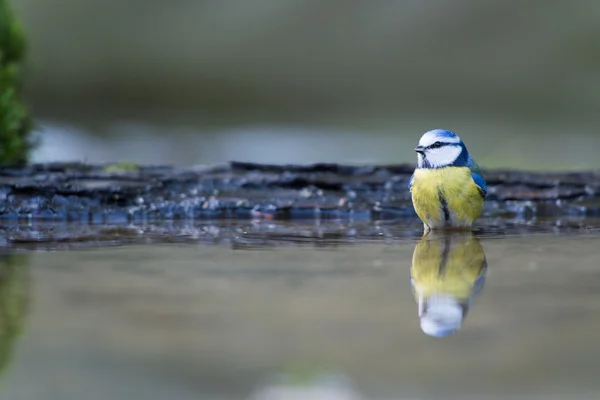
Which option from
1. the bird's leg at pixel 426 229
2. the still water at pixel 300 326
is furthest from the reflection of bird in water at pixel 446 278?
the bird's leg at pixel 426 229

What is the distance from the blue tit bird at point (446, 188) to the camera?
3.77 meters

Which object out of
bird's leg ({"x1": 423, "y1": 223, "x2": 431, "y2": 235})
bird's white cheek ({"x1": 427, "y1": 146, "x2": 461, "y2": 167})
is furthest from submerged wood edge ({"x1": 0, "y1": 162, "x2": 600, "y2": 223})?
bird's white cheek ({"x1": 427, "y1": 146, "x2": 461, "y2": 167})

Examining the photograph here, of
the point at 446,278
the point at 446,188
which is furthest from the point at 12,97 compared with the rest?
the point at 446,278

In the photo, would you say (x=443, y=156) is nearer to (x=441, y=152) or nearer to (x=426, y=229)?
(x=441, y=152)

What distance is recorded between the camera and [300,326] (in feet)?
6.25

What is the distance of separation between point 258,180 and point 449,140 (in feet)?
3.68

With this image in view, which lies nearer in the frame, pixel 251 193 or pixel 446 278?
pixel 446 278

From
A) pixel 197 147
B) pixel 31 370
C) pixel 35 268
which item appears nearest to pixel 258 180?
pixel 35 268

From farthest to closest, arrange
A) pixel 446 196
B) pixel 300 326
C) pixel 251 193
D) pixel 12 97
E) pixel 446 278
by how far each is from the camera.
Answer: pixel 12 97, pixel 251 193, pixel 446 196, pixel 446 278, pixel 300 326

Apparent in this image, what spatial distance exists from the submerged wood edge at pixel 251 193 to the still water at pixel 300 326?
1269mm

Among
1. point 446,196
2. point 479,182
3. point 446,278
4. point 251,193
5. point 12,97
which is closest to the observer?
point 446,278

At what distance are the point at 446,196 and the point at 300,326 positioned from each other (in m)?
1.99

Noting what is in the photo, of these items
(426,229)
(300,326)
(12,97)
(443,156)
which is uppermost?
(12,97)

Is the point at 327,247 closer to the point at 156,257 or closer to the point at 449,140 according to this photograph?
the point at 156,257
